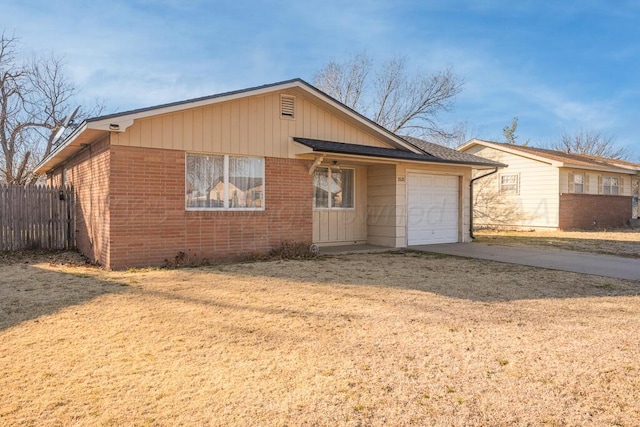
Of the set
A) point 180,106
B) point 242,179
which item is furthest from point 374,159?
point 180,106

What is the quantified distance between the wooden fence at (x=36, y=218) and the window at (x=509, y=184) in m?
19.8

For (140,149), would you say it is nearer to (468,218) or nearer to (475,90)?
(468,218)

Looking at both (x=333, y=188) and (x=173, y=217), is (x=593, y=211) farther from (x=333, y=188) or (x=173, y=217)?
(x=173, y=217)

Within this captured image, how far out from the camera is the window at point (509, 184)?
22.1 m

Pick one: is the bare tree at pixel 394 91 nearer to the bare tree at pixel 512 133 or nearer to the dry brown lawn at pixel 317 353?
the bare tree at pixel 512 133

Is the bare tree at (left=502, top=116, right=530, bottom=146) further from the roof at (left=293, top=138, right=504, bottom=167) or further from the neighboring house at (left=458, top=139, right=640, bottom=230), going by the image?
the roof at (left=293, top=138, right=504, bottom=167)

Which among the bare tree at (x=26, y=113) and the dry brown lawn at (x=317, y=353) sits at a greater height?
the bare tree at (x=26, y=113)

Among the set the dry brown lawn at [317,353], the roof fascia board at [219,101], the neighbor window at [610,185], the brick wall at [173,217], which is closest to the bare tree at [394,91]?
the neighbor window at [610,185]

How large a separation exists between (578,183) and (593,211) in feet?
5.87

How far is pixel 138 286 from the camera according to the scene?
7035 millimetres

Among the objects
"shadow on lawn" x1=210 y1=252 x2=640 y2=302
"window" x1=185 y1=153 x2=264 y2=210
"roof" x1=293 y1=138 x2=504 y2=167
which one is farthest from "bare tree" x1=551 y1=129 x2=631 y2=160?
"window" x1=185 y1=153 x2=264 y2=210

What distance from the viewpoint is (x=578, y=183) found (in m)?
21.4

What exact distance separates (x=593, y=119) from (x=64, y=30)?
51.8m

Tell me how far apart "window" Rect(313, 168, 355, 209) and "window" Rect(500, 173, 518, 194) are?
1266 centimetres
